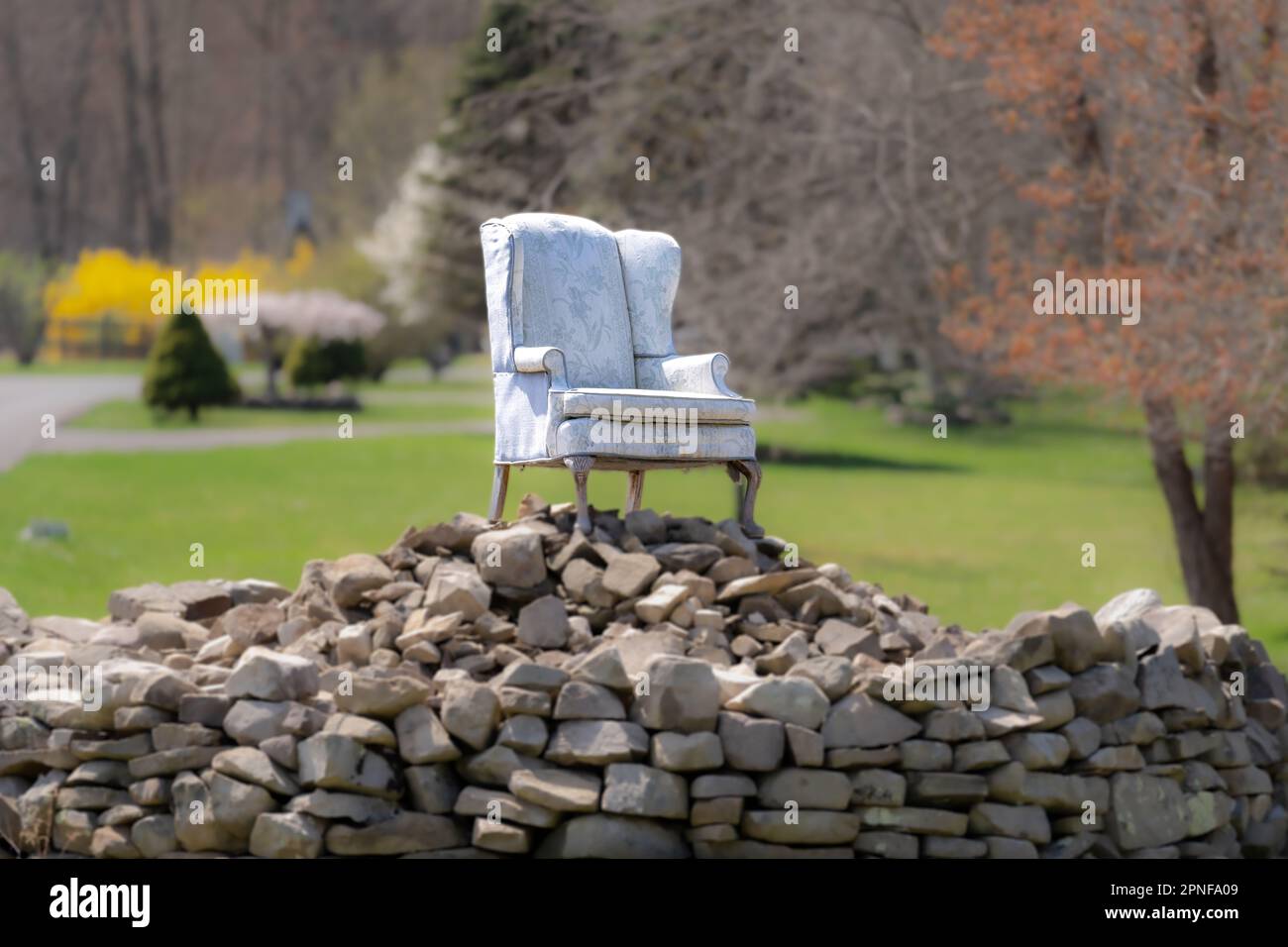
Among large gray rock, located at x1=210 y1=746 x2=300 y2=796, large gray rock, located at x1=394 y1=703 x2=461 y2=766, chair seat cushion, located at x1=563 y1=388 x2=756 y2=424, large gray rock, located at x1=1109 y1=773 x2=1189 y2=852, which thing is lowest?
large gray rock, located at x1=1109 y1=773 x2=1189 y2=852

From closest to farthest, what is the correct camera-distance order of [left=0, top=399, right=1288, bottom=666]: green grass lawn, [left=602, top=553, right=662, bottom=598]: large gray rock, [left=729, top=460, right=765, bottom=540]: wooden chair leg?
[left=602, top=553, right=662, bottom=598]: large gray rock → [left=729, top=460, right=765, bottom=540]: wooden chair leg → [left=0, top=399, right=1288, bottom=666]: green grass lawn

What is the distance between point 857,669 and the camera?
4312mm

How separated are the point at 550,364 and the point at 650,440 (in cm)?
46

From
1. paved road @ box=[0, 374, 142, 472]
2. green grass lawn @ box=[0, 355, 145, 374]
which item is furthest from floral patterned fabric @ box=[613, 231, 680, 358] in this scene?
green grass lawn @ box=[0, 355, 145, 374]

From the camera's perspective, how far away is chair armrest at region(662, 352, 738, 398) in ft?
18.2

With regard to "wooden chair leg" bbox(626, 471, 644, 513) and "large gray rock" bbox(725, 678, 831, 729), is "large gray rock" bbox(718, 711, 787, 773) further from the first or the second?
"wooden chair leg" bbox(626, 471, 644, 513)

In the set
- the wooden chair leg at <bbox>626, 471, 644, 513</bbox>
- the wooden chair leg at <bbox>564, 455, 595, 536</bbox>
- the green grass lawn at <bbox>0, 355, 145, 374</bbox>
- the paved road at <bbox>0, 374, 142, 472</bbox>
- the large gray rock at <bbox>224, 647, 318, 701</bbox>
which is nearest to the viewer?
the large gray rock at <bbox>224, 647, 318, 701</bbox>

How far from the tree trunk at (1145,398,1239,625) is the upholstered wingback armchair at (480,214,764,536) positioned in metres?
3.11

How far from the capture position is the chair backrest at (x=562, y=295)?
18.0 feet

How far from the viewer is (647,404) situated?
5137 millimetres

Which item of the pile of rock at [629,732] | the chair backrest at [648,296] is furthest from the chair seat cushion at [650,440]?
the chair backrest at [648,296]

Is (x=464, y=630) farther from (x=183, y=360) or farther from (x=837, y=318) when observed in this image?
(x=183, y=360)

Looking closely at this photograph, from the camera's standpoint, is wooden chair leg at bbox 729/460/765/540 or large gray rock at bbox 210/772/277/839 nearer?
large gray rock at bbox 210/772/277/839

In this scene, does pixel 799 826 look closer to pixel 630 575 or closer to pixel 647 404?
pixel 630 575
